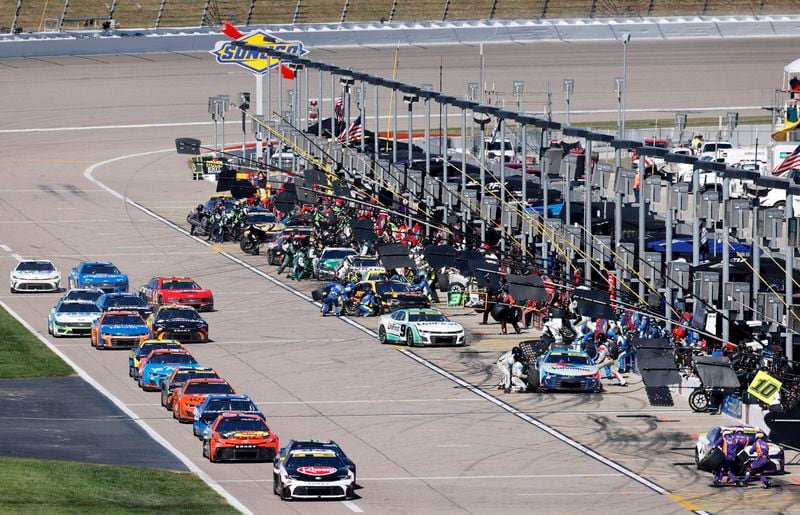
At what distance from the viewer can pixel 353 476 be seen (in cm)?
4012

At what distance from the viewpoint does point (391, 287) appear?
212 ft

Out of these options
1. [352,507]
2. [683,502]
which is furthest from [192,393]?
[683,502]

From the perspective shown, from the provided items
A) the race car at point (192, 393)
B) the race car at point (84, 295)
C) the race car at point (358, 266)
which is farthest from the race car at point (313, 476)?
the race car at point (358, 266)

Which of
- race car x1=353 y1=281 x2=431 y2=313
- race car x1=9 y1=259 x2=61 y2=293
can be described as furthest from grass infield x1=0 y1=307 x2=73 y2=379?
race car x1=353 y1=281 x2=431 y2=313

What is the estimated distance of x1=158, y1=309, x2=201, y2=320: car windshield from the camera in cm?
5984

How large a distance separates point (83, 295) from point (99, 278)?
4.59 metres

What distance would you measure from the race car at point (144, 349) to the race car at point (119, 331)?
150 inches

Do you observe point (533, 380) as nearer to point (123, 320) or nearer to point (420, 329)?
point (420, 329)

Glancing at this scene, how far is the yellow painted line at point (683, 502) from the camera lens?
3931cm

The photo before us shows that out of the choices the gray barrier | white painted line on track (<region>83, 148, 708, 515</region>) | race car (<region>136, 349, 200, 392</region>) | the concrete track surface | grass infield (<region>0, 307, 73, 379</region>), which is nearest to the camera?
the concrete track surface

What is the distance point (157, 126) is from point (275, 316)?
174 ft

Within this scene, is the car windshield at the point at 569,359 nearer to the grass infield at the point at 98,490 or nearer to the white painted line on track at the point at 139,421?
the white painted line on track at the point at 139,421

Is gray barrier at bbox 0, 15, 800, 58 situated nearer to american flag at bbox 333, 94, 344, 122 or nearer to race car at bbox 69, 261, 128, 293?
american flag at bbox 333, 94, 344, 122

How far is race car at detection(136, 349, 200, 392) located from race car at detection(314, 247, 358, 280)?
18.8 meters
